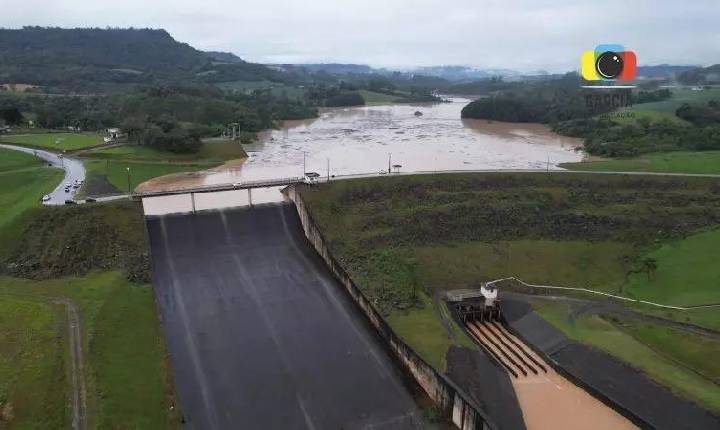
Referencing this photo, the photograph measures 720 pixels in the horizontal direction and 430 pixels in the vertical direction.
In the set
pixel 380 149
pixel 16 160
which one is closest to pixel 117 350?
pixel 16 160

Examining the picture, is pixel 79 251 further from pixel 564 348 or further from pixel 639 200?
pixel 639 200

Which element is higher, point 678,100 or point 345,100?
point 345,100

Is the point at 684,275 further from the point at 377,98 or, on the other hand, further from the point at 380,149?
the point at 377,98

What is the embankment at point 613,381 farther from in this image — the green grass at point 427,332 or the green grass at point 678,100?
the green grass at point 678,100

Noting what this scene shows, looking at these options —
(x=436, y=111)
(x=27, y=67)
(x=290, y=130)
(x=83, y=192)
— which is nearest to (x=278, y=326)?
(x=83, y=192)

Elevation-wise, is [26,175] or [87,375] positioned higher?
[26,175]
